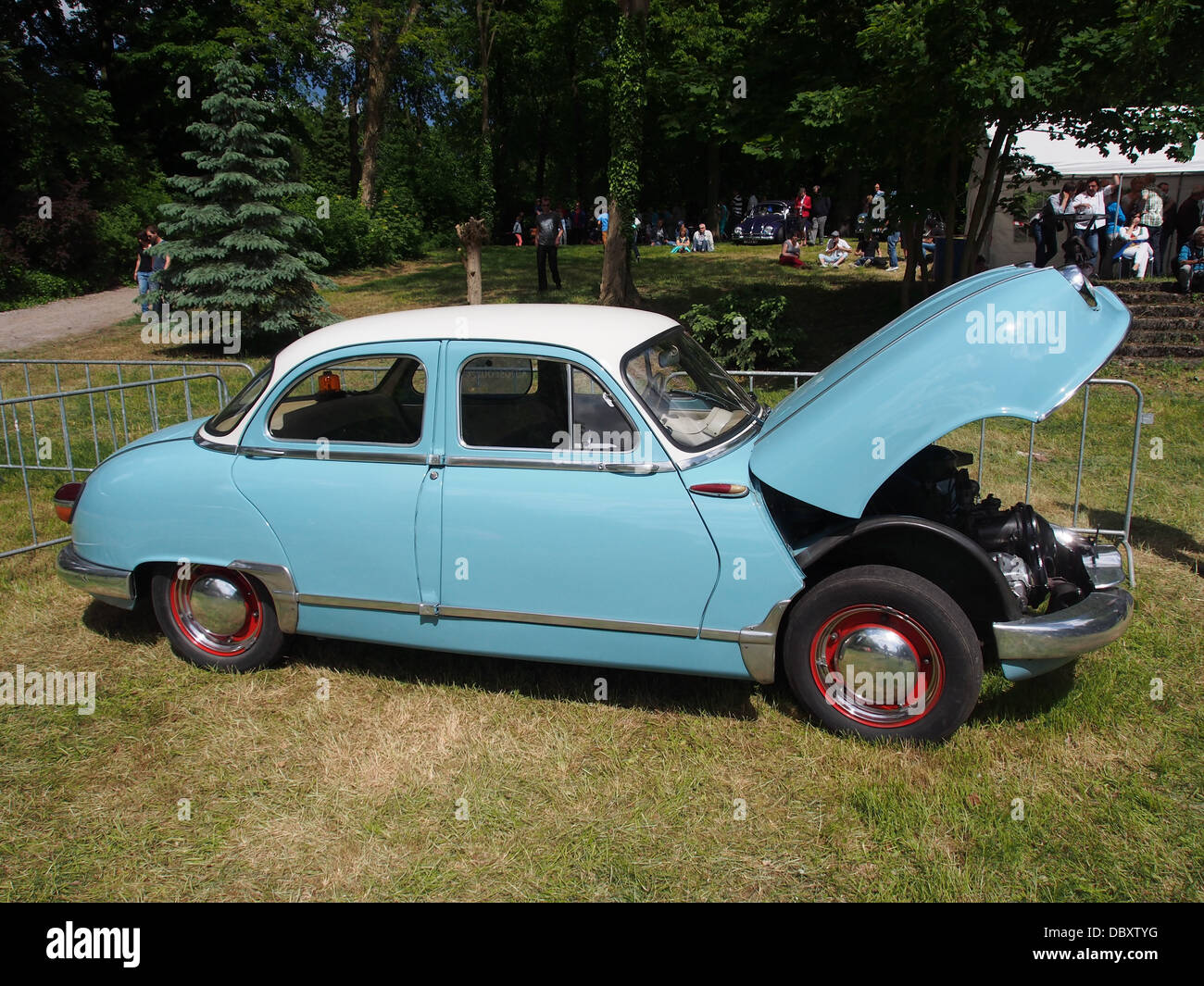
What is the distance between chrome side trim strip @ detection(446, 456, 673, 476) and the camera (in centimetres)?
378

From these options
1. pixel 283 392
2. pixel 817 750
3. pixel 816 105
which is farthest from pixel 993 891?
pixel 816 105

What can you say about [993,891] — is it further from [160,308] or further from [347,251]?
[347,251]

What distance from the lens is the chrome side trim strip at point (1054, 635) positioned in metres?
3.58

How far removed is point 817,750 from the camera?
3820mm

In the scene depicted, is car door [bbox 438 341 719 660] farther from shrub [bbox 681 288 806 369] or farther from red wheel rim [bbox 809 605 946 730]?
shrub [bbox 681 288 806 369]

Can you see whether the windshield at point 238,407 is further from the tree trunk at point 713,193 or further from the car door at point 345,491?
the tree trunk at point 713,193

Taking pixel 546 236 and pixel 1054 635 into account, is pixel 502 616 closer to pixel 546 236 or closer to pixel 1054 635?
pixel 1054 635

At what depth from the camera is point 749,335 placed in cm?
1222

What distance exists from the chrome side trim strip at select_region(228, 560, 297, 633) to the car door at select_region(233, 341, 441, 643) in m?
0.04

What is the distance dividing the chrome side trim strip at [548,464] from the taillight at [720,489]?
150mm

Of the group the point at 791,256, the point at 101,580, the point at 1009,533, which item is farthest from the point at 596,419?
the point at 791,256

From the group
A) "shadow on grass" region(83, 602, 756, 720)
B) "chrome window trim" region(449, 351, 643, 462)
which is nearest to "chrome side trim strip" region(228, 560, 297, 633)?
"shadow on grass" region(83, 602, 756, 720)

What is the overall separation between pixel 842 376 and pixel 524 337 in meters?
1.49

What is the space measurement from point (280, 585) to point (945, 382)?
3254mm
